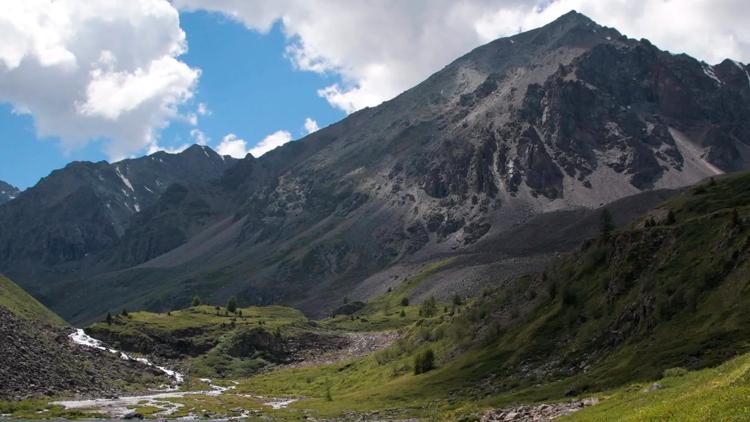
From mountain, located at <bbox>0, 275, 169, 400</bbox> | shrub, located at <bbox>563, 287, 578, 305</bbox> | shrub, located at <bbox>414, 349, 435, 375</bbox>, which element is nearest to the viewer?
shrub, located at <bbox>563, 287, 578, 305</bbox>

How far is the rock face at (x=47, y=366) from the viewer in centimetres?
12131

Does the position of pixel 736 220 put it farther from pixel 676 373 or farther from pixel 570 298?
pixel 676 373

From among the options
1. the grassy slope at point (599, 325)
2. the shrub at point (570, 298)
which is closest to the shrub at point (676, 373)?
the grassy slope at point (599, 325)

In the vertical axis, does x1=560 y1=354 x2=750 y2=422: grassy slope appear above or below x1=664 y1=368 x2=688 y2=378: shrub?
above

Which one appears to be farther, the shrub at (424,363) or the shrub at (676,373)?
the shrub at (424,363)

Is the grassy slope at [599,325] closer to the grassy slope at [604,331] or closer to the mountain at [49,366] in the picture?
the grassy slope at [604,331]

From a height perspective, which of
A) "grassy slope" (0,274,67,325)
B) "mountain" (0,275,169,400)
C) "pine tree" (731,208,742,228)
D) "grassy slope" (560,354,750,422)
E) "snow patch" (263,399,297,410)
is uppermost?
"grassy slope" (0,274,67,325)

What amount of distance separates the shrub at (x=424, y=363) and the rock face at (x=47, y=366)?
2446 inches

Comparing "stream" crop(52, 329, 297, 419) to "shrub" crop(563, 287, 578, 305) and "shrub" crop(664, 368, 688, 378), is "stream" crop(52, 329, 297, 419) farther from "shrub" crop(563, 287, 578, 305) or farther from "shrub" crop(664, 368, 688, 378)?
"shrub" crop(664, 368, 688, 378)

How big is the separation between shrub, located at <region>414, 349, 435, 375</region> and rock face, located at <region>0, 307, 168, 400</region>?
204ft

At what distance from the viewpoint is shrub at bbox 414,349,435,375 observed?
394 ft

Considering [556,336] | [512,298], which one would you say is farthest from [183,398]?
[556,336]

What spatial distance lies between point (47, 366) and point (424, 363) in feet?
236

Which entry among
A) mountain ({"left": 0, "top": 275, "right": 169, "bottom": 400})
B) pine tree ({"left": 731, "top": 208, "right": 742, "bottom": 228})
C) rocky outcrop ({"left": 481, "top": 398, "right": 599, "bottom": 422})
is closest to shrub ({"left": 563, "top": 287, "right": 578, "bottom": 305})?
pine tree ({"left": 731, "top": 208, "right": 742, "bottom": 228})
